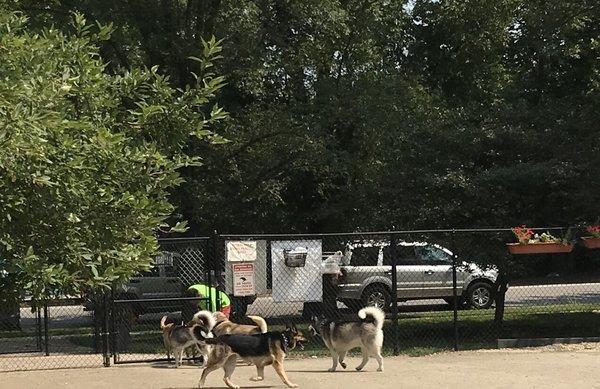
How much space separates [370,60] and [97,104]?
52.4 feet

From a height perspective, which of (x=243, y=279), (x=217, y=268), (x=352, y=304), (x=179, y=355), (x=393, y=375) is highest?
(x=217, y=268)

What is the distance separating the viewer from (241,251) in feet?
41.5

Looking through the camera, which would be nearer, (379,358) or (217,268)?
(379,358)

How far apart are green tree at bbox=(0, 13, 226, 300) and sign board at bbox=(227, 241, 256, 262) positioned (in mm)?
5413

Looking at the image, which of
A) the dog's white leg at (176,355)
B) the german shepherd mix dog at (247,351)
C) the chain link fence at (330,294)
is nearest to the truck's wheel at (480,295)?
the chain link fence at (330,294)

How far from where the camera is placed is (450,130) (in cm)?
1579

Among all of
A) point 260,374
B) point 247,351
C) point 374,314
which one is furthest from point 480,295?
point 247,351

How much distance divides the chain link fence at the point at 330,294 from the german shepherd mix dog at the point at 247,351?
1432 millimetres

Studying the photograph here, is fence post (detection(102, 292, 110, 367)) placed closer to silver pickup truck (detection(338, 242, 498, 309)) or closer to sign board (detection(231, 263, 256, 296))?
sign board (detection(231, 263, 256, 296))

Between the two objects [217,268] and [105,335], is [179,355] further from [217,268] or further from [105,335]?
[217,268]

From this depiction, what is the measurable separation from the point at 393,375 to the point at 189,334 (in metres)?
2.93

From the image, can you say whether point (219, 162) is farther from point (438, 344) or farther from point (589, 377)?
point (589, 377)

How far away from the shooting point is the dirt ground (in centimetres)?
1056

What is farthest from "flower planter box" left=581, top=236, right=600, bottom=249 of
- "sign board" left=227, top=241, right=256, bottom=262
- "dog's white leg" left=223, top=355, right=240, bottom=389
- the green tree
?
the green tree
